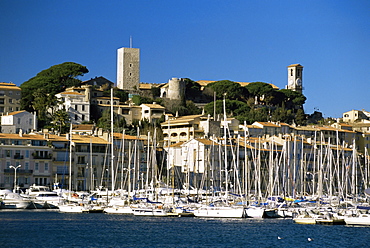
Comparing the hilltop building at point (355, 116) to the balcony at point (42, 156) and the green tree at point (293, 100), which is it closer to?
the green tree at point (293, 100)

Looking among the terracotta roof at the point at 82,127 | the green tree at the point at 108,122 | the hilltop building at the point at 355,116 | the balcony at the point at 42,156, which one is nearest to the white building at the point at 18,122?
the terracotta roof at the point at 82,127

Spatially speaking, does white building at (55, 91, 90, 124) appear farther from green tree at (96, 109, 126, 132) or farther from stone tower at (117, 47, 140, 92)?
stone tower at (117, 47, 140, 92)

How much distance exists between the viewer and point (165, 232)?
147 ft

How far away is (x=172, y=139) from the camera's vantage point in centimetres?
9619

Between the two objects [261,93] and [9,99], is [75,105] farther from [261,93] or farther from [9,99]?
[261,93]

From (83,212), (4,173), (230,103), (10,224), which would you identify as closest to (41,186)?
(4,173)

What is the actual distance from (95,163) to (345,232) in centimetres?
3154

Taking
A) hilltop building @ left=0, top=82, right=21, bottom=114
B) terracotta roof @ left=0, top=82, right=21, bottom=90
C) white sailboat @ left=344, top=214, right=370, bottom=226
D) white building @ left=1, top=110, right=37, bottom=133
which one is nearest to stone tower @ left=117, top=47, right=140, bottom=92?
terracotta roof @ left=0, top=82, right=21, bottom=90

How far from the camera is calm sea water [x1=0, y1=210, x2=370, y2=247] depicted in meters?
40.2

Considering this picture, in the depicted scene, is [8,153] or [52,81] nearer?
[8,153]

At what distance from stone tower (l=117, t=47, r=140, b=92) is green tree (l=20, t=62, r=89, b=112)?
11.4m

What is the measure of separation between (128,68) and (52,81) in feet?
63.1

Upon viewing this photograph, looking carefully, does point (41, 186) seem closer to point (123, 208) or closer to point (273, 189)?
point (123, 208)

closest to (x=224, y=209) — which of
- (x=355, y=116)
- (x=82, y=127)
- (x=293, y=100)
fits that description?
(x=82, y=127)
